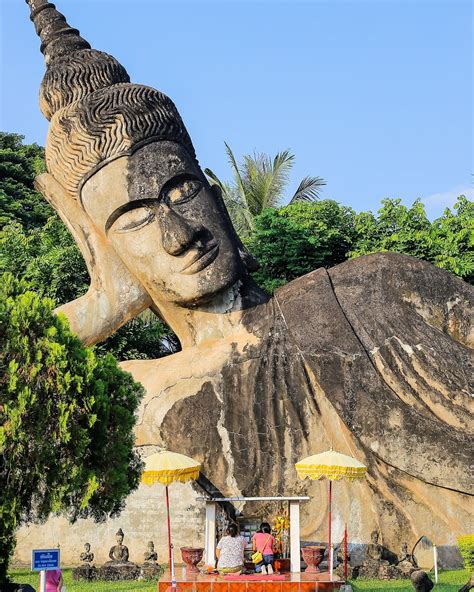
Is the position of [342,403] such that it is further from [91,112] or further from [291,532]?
[91,112]

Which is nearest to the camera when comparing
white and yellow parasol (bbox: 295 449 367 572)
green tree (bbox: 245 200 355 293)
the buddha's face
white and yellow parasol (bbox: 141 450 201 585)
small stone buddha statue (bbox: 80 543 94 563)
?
white and yellow parasol (bbox: 141 450 201 585)

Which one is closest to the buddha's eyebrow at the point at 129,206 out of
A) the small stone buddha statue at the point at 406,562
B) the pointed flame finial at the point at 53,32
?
the pointed flame finial at the point at 53,32

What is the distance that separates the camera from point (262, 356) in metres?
15.7

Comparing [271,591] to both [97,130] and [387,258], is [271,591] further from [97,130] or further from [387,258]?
[97,130]

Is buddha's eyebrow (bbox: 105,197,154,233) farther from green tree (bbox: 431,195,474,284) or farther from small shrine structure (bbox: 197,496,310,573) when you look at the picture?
green tree (bbox: 431,195,474,284)

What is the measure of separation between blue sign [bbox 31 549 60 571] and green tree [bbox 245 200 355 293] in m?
17.4

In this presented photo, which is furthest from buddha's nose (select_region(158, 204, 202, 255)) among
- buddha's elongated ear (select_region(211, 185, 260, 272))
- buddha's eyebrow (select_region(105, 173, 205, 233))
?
buddha's elongated ear (select_region(211, 185, 260, 272))

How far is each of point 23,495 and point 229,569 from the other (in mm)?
2925

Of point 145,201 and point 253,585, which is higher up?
point 145,201

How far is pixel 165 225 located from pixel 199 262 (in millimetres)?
738

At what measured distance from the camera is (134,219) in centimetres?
1594

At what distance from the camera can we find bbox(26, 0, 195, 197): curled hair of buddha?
52.6 feet

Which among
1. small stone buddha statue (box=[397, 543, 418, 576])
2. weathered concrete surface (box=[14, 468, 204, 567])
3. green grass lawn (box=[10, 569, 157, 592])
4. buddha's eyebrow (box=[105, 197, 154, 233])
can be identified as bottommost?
green grass lawn (box=[10, 569, 157, 592])

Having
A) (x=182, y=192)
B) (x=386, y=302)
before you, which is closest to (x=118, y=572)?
(x=386, y=302)
